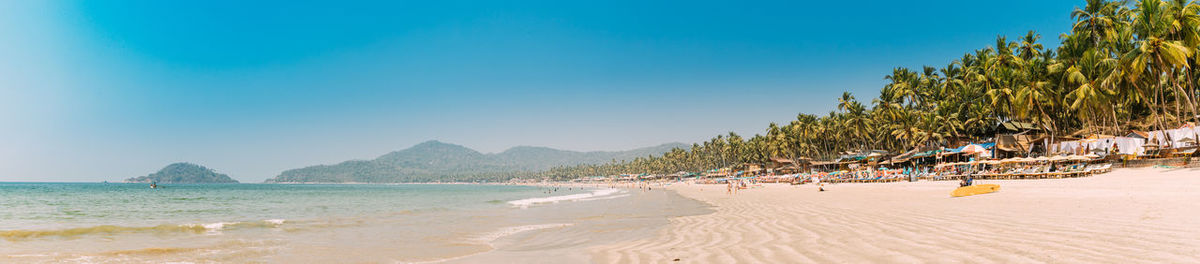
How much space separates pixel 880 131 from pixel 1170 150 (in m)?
39.0

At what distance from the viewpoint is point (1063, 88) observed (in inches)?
1480

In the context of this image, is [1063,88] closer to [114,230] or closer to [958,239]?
[958,239]

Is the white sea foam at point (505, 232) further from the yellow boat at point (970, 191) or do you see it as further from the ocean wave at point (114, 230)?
the yellow boat at point (970, 191)

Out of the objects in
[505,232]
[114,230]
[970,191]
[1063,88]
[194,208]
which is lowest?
[194,208]

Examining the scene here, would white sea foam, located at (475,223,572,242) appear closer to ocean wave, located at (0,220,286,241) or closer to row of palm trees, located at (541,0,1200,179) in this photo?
ocean wave, located at (0,220,286,241)

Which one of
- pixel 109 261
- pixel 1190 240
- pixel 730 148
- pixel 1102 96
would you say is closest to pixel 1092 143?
pixel 1102 96

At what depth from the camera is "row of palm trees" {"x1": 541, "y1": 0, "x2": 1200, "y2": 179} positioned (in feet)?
92.3

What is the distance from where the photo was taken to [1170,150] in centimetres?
2706

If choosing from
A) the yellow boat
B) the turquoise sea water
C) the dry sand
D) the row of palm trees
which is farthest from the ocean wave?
the row of palm trees

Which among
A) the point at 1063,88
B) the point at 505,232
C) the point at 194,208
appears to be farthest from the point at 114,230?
the point at 1063,88

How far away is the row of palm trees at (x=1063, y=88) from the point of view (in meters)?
28.1

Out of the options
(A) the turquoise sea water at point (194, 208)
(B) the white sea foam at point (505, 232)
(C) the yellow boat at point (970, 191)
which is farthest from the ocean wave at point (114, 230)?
(C) the yellow boat at point (970, 191)

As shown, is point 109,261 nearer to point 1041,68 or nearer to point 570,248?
point 570,248

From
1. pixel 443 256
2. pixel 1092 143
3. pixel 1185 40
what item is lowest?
pixel 443 256
